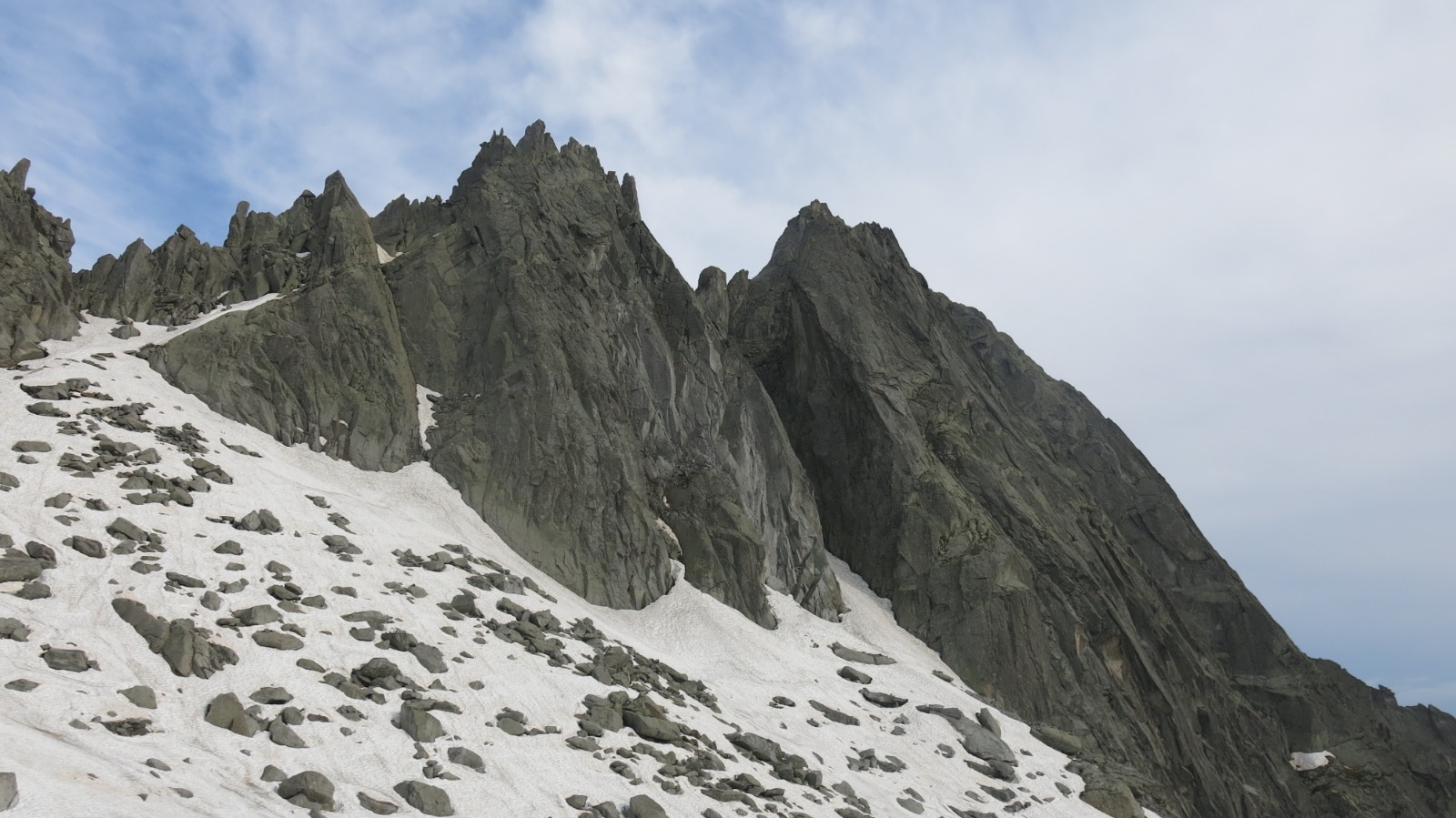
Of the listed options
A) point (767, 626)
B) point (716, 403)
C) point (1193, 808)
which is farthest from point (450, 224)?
point (1193, 808)

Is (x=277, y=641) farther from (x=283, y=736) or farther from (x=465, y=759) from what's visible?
(x=465, y=759)

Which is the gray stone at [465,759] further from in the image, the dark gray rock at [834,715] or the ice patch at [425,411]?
the ice patch at [425,411]

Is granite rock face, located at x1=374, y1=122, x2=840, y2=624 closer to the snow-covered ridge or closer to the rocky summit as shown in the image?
the rocky summit

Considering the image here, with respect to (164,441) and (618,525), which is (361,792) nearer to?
(164,441)

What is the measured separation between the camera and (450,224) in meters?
50.7

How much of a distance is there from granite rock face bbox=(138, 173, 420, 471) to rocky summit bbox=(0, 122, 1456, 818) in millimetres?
157

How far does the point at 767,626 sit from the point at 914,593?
1186 centimetres

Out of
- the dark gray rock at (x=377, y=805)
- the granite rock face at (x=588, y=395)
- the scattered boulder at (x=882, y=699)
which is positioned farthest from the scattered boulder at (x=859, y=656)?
the dark gray rock at (x=377, y=805)

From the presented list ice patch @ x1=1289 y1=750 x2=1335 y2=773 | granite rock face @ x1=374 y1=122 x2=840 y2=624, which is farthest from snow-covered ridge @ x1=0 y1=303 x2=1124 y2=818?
ice patch @ x1=1289 y1=750 x2=1335 y2=773

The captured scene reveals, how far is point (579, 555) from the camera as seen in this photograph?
40688 millimetres

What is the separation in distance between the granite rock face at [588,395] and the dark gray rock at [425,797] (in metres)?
20.9

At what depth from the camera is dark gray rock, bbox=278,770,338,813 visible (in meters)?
17.2

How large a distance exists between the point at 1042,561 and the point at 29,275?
52446 mm

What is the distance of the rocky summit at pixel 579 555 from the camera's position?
20.6 metres
